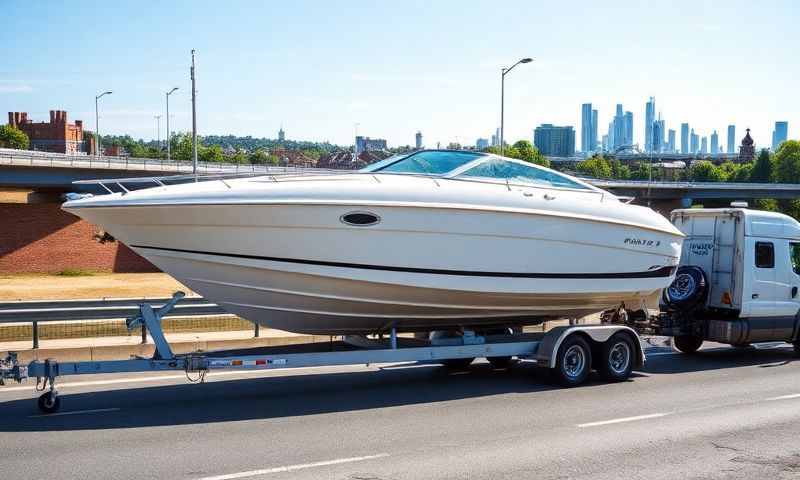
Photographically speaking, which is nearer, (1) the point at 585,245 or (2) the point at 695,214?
(1) the point at 585,245

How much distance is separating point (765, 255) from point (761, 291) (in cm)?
64

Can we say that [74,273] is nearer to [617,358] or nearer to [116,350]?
[116,350]

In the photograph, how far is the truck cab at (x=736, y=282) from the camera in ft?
48.4

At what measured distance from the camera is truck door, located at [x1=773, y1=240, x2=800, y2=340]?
15.2 metres

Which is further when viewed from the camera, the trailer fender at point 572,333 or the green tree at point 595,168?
the green tree at point 595,168

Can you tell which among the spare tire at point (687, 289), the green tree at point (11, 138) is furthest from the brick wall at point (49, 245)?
the green tree at point (11, 138)

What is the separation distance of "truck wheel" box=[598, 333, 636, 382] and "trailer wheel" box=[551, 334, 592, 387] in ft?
0.77

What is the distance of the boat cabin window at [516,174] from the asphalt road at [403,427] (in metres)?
2.96

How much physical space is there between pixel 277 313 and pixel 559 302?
429 cm

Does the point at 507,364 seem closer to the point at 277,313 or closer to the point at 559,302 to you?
the point at 559,302

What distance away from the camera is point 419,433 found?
9398 millimetres

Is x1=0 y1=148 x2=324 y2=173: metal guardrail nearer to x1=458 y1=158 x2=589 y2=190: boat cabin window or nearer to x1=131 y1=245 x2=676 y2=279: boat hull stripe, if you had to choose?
x1=458 y1=158 x2=589 y2=190: boat cabin window

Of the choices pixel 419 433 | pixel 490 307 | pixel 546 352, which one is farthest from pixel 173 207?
pixel 546 352

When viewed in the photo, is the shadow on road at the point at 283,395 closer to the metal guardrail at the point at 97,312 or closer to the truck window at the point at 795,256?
the metal guardrail at the point at 97,312
